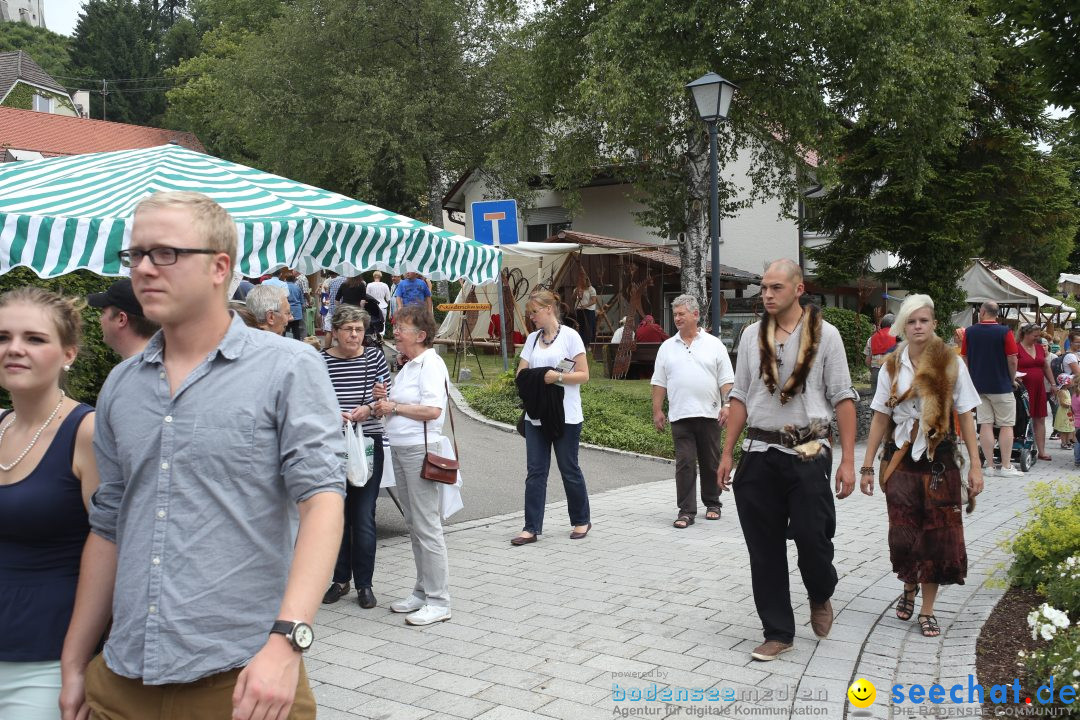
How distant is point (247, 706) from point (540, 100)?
71.7 feet

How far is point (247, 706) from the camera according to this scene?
6.31 ft

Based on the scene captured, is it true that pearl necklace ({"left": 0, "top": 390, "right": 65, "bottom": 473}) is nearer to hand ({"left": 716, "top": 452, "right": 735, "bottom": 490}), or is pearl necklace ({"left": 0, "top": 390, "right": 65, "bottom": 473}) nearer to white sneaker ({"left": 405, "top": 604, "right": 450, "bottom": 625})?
white sneaker ({"left": 405, "top": 604, "right": 450, "bottom": 625})

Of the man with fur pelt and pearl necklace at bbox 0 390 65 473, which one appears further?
the man with fur pelt

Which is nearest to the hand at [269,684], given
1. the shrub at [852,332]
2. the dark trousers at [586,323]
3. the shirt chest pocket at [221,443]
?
the shirt chest pocket at [221,443]

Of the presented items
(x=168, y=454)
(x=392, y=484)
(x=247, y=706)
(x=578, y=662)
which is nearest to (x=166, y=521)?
(x=168, y=454)

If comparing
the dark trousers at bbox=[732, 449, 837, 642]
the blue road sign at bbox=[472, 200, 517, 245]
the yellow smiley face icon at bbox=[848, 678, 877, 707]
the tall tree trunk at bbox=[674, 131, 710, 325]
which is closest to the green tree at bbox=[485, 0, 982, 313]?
the tall tree trunk at bbox=[674, 131, 710, 325]

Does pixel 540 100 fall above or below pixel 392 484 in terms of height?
above

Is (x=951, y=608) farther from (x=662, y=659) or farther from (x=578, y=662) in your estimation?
(x=578, y=662)

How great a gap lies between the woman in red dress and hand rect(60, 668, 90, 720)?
12923 millimetres

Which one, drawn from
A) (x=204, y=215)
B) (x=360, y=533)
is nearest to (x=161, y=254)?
(x=204, y=215)

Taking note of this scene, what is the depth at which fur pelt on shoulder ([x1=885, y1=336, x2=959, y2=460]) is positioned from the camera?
222 inches

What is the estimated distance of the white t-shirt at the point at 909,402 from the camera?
18.8 feet

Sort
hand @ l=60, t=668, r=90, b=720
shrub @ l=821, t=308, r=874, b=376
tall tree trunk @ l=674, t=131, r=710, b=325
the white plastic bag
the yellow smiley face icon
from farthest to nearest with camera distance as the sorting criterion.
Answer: tall tree trunk @ l=674, t=131, r=710, b=325
shrub @ l=821, t=308, r=874, b=376
the white plastic bag
the yellow smiley face icon
hand @ l=60, t=668, r=90, b=720

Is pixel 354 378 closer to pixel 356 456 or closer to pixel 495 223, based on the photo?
pixel 356 456
